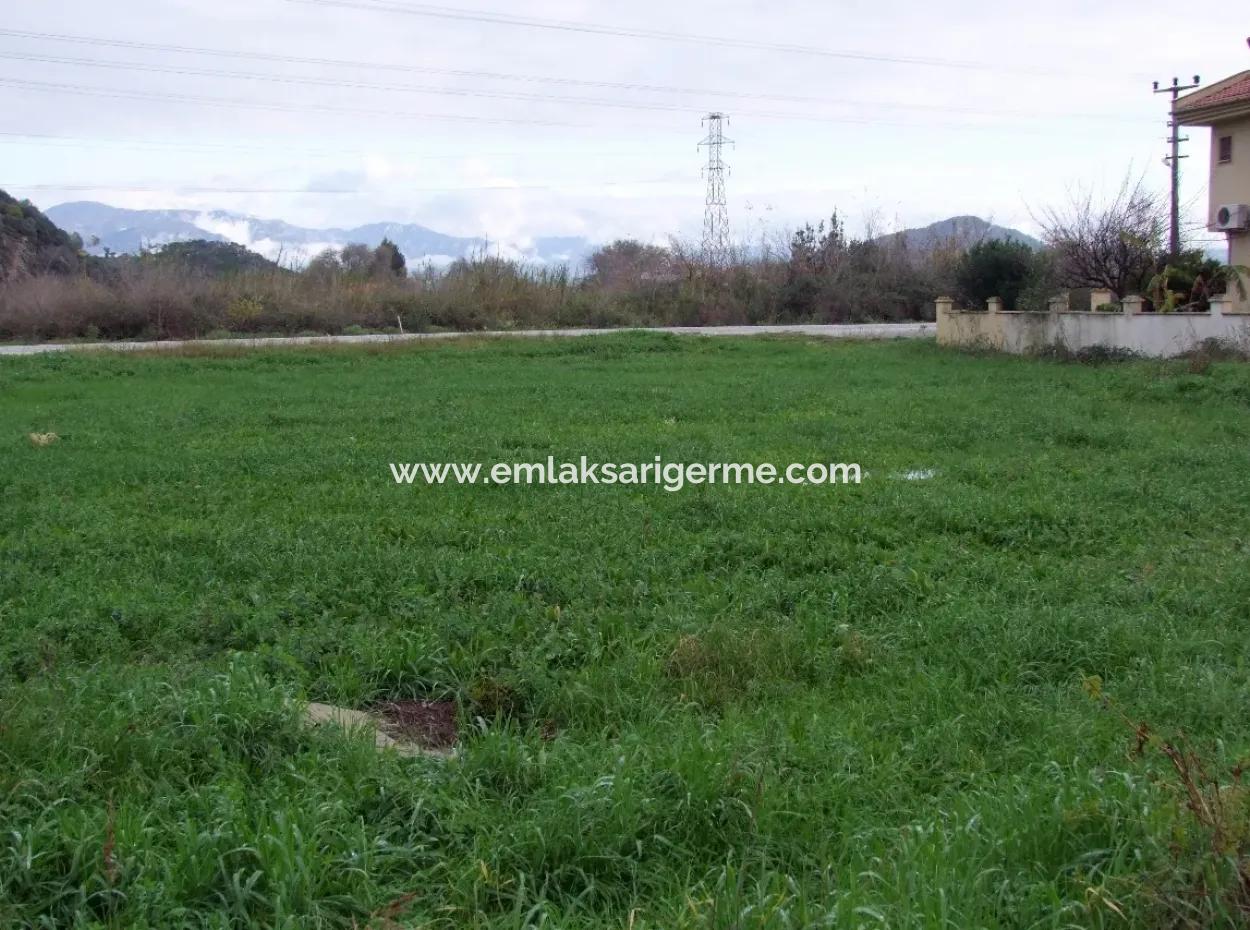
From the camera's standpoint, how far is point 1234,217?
835 inches

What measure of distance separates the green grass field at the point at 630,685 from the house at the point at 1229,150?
1512cm

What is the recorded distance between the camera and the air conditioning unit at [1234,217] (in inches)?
834

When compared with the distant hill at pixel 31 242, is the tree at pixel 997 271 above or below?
below

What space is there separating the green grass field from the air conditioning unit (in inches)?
575

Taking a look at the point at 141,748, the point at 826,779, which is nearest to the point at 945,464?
the point at 826,779

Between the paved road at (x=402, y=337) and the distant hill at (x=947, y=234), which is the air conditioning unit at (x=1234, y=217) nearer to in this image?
the paved road at (x=402, y=337)

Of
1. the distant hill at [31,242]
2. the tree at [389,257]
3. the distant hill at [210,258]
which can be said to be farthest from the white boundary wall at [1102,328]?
the distant hill at [31,242]

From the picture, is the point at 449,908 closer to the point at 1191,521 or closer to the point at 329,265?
the point at 1191,521

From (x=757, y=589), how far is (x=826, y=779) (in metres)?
2.07

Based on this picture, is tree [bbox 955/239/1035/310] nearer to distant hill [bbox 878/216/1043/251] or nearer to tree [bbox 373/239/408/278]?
distant hill [bbox 878/216/1043/251]

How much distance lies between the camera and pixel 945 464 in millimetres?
8523

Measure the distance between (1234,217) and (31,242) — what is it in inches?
1502

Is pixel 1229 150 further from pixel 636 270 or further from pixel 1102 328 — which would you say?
pixel 636 270

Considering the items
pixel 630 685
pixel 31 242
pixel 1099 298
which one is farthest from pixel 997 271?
pixel 31 242
